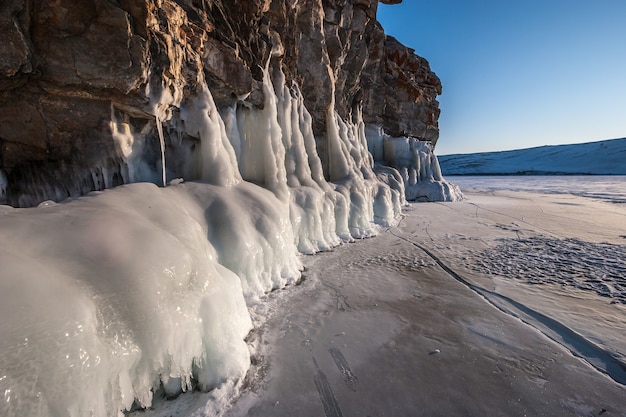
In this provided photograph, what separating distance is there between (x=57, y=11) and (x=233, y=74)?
8.95ft

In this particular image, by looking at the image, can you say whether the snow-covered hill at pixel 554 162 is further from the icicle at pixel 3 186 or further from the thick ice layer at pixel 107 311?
the icicle at pixel 3 186

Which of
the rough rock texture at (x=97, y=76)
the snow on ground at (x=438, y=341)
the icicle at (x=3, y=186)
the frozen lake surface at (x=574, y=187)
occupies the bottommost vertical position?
the frozen lake surface at (x=574, y=187)

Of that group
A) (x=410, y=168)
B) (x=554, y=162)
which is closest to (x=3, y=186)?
(x=410, y=168)

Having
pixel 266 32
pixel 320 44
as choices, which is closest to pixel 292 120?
pixel 266 32

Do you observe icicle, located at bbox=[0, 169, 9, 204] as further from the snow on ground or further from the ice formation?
the snow on ground

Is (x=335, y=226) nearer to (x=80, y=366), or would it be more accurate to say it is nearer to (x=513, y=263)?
(x=513, y=263)

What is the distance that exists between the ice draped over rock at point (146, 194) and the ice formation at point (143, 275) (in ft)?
0.04

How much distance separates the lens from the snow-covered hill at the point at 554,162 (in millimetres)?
54344

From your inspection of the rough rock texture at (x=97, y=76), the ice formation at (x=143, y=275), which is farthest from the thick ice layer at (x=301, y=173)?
the rough rock texture at (x=97, y=76)

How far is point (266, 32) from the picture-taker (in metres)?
6.61

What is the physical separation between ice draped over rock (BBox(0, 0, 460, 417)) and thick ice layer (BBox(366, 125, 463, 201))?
7.70m

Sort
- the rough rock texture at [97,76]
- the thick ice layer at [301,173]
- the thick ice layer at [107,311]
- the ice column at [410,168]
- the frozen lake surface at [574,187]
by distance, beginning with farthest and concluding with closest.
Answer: the frozen lake surface at [574,187] → the ice column at [410,168] → the thick ice layer at [301,173] → the rough rock texture at [97,76] → the thick ice layer at [107,311]

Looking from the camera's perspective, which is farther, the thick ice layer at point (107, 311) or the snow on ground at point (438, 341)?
the snow on ground at point (438, 341)

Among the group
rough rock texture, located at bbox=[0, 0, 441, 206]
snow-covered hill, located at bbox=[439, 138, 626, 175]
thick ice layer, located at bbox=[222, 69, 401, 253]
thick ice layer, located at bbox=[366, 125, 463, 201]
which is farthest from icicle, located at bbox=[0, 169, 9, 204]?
snow-covered hill, located at bbox=[439, 138, 626, 175]
